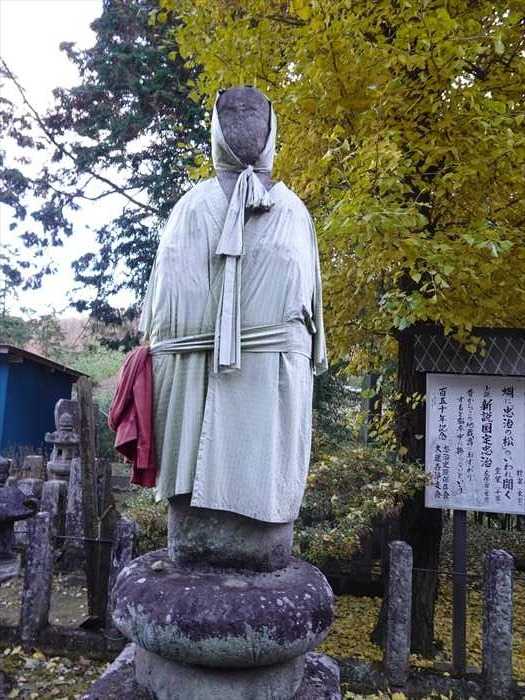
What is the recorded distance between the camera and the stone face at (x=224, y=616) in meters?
1.94

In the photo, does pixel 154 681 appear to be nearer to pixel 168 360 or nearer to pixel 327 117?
pixel 168 360

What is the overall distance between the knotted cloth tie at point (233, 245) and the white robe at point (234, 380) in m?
0.06

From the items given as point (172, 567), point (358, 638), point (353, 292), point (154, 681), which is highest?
point (353, 292)

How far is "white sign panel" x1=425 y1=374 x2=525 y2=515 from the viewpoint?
16.1ft

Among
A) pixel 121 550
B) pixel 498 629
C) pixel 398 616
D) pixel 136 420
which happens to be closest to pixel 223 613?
pixel 136 420

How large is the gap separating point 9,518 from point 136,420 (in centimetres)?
215

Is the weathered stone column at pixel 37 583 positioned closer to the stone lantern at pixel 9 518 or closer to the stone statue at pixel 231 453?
the stone lantern at pixel 9 518

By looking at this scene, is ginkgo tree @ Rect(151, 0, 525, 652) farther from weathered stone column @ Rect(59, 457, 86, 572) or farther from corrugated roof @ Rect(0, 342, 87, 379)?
corrugated roof @ Rect(0, 342, 87, 379)

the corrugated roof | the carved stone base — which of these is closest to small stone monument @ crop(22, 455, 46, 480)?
the corrugated roof

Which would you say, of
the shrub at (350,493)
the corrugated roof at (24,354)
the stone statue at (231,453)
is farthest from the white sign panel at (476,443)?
the corrugated roof at (24,354)

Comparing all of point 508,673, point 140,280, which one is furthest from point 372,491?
point 140,280

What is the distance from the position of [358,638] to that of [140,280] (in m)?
8.59

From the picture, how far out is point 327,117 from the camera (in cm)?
480

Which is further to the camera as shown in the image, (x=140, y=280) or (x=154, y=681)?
(x=140, y=280)
